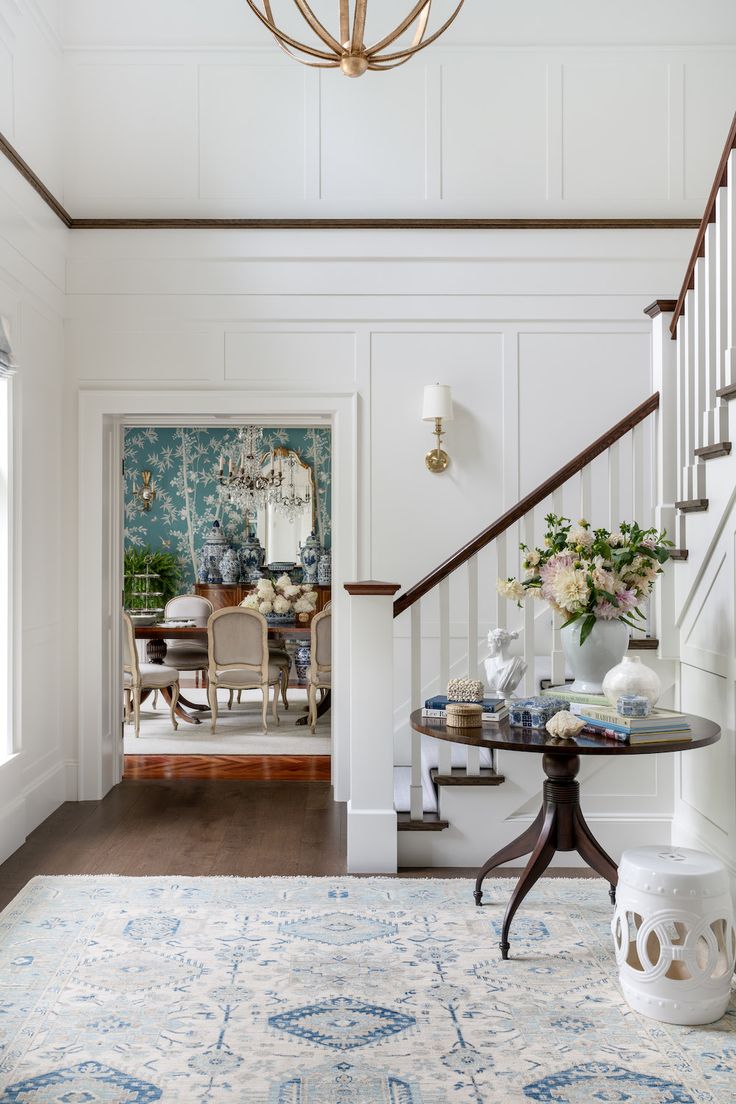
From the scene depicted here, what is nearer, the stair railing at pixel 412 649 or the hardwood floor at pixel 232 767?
the stair railing at pixel 412 649

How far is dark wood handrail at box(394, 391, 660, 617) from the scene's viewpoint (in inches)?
160

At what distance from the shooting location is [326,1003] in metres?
2.79

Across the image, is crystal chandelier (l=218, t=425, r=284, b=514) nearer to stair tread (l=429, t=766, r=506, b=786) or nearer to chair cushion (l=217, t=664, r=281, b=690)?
chair cushion (l=217, t=664, r=281, b=690)

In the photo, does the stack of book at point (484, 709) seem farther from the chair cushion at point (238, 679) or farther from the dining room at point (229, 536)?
the dining room at point (229, 536)

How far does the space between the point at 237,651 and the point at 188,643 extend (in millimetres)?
1326

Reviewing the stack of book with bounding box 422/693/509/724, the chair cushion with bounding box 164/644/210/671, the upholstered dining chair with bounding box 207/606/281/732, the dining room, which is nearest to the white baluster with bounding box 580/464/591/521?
the stack of book with bounding box 422/693/509/724

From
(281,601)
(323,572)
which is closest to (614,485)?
(281,601)

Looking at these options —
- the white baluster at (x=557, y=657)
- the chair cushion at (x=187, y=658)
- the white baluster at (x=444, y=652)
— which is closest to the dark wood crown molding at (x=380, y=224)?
the white baluster at (x=557, y=657)

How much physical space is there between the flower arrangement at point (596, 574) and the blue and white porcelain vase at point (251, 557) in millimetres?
6898

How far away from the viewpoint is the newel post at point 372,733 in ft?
13.0

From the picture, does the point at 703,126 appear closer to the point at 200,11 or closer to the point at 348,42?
the point at 200,11

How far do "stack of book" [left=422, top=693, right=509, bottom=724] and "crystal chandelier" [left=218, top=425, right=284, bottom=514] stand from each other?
6937 millimetres

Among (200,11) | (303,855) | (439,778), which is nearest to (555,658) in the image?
(439,778)

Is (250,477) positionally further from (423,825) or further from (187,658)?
(423,825)
